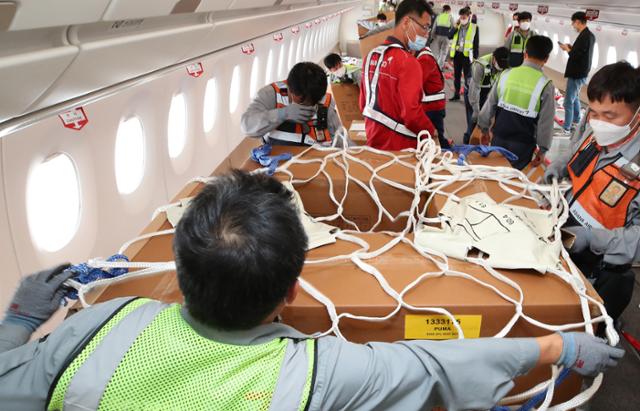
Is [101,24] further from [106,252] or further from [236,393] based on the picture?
[106,252]

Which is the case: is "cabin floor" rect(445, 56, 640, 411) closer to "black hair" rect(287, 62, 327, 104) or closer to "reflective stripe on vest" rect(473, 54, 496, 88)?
"black hair" rect(287, 62, 327, 104)

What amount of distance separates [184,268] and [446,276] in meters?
0.91

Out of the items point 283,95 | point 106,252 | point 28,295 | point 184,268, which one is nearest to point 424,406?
point 184,268

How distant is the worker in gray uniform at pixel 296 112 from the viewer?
9.34 ft

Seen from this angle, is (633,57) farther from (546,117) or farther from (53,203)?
(53,203)

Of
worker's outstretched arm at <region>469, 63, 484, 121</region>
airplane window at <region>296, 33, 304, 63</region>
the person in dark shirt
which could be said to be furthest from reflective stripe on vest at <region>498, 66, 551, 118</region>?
airplane window at <region>296, 33, 304, 63</region>

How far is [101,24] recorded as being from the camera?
1277 mm

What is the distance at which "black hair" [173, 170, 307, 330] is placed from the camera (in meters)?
0.83

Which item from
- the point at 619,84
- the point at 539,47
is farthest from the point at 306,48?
the point at 619,84

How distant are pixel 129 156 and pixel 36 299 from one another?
146cm

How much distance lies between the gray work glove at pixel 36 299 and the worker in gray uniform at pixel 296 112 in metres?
1.84

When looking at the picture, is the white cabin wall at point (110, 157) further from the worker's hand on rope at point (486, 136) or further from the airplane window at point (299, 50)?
the airplane window at point (299, 50)

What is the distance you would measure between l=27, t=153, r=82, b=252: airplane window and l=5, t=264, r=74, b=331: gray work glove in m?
0.54

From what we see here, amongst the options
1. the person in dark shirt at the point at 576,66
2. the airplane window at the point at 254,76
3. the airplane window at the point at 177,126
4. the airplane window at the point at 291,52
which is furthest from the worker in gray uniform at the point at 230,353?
the person in dark shirt at the point at 576,66
